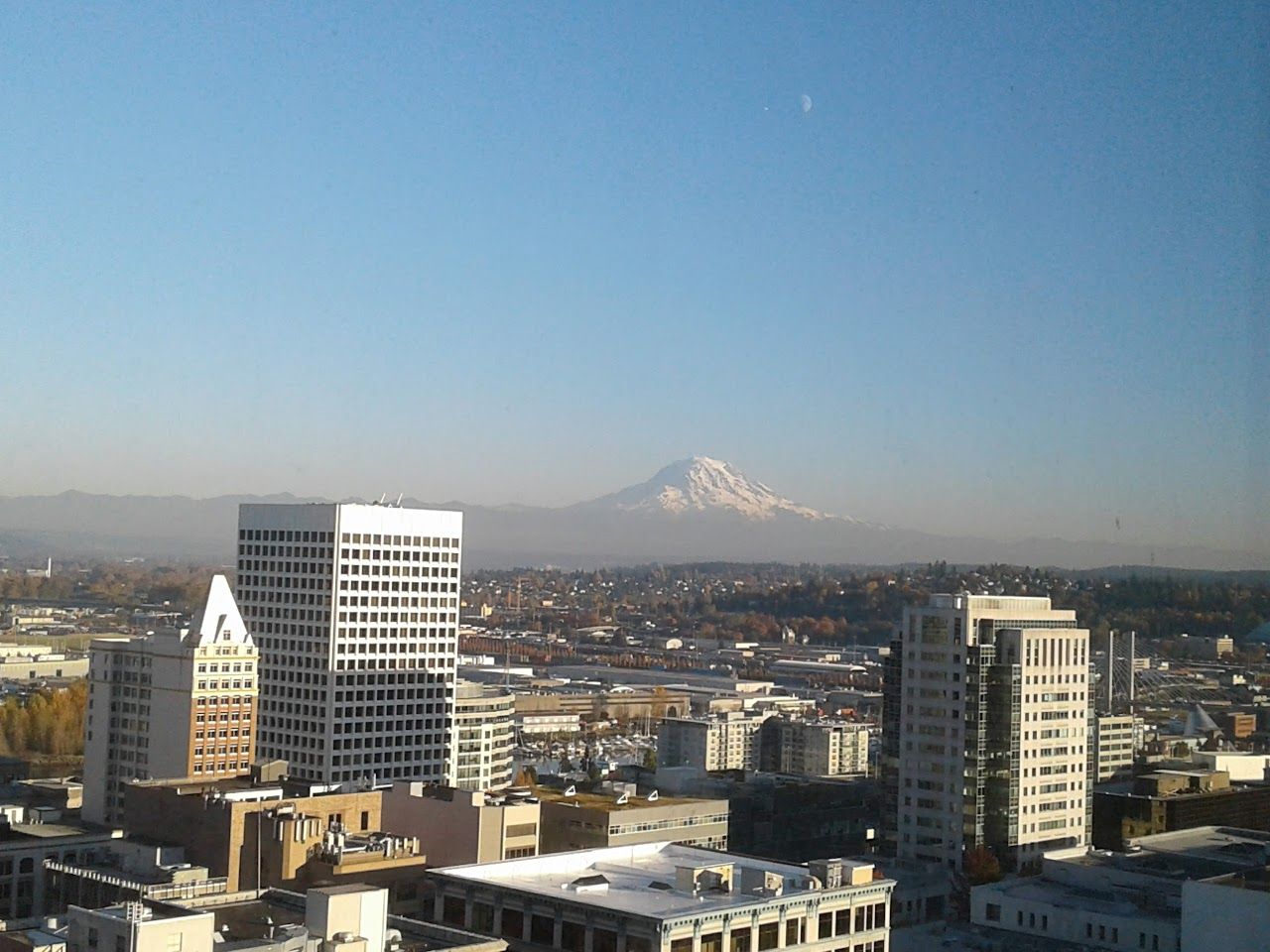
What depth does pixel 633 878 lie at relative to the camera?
10547 mm

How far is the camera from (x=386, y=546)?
1920 centimetres

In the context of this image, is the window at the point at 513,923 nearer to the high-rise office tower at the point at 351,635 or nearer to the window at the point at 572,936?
the window at the point at 572,936

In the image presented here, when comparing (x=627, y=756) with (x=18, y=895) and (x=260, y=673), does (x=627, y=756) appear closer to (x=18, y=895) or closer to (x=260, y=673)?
(x=260, y=673)

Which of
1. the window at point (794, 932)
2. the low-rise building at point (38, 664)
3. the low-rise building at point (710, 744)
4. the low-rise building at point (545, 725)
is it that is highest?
the window at point (794, 932)

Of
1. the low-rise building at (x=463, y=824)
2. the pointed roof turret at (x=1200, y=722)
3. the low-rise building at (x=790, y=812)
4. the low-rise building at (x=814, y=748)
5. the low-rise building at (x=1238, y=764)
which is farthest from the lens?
the low-rise building at (x=814, y=748)

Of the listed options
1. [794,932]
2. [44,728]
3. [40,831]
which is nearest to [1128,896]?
[794,932]

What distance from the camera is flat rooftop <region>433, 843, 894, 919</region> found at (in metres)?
9.65

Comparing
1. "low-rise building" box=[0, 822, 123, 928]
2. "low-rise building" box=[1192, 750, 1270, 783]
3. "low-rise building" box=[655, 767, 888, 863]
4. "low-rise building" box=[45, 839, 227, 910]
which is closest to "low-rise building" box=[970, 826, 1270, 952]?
"low-rise building" box=[655, 767, 888, 863]

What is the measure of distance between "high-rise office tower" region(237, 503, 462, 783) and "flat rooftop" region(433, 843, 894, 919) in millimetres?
7489

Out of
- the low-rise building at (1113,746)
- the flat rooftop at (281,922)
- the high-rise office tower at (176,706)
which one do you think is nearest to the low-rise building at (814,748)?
the low-rise building at (1113,746)

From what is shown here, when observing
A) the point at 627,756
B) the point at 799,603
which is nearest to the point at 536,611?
the point at 799,603

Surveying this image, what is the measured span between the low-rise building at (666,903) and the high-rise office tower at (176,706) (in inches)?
256

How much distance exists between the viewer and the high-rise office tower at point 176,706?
1631cm

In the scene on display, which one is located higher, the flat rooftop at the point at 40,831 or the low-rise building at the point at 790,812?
the flat rooftop at the point at 40,831
